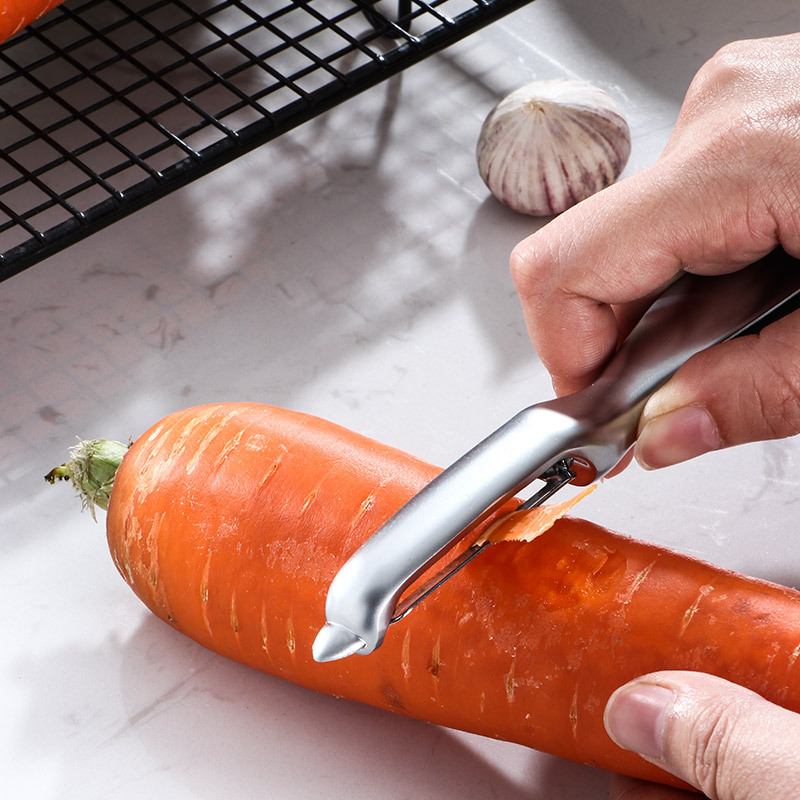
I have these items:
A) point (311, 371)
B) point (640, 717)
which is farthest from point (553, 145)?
point (640, 717)

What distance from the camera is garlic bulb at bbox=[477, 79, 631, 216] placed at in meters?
1.03

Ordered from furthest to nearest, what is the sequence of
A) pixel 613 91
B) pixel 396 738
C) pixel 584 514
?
pixel 613 91 → pixel 584 514 → pixel 396 738

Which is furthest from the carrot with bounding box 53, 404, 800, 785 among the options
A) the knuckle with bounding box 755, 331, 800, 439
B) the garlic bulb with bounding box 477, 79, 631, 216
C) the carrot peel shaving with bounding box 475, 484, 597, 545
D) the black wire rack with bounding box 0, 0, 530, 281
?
the garlic bulb with bounding box 477, 79, 631, 216

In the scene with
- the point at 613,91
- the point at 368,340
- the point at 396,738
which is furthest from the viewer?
the point at 613,91

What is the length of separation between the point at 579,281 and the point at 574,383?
0.28ft

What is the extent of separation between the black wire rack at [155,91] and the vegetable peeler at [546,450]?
44 cm

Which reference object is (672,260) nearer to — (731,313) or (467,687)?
(731,313)

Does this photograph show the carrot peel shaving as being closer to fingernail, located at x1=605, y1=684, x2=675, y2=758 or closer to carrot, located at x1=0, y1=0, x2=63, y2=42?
fingernail, located at x1=605, y1=684, x2=675, y2=758

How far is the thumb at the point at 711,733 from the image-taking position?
1.81ft

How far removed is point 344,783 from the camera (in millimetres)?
736

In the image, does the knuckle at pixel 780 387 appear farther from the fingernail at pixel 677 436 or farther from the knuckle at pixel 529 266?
the knuckle at pixel 529 266

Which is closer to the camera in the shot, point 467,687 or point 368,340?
point 467,687

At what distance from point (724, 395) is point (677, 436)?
0.12ft

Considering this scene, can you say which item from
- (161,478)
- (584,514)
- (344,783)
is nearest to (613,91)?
(584,514)
